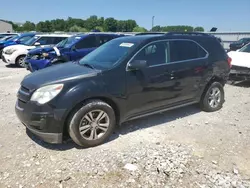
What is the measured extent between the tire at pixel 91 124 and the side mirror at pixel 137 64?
0.74 metres

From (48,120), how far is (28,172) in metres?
0.71

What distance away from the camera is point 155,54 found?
4.14 m

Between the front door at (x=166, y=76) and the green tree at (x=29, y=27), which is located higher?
the green tree at (x=29, y=27)

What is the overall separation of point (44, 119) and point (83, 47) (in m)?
6.36

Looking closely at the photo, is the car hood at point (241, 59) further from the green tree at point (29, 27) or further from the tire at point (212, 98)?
the green tree at point (29, 27)

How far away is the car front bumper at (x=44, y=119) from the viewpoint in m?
3.20

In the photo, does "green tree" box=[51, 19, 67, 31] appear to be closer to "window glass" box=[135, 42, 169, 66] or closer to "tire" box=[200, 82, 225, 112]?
"tire" box=[200, 82, 225, 112]

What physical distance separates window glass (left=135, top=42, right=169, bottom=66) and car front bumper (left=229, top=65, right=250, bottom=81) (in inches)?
172

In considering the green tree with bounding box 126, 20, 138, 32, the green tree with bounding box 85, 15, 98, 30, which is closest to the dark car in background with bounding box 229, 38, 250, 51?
the green tree with bounding box 126, 20, 138, 32

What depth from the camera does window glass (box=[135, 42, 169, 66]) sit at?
3.99 meters

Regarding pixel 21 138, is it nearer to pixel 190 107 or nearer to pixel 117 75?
pixel 117 75

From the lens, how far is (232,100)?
6141mm

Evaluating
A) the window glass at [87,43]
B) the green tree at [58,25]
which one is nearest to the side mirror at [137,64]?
the window glass at [87,43]

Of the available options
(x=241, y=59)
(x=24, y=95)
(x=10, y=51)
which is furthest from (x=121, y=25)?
(x=24, y=95)
